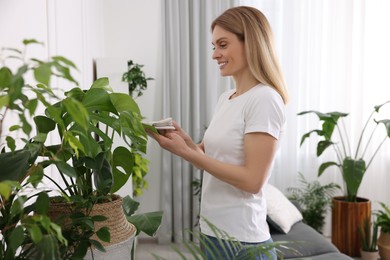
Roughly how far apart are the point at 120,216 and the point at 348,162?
9.36 ft

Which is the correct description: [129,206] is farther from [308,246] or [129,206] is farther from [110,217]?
[308,246]

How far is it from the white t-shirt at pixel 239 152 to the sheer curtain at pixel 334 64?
2.92 m

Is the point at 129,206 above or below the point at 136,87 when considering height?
below

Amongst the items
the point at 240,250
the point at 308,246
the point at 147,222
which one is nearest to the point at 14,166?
the point at 147,222

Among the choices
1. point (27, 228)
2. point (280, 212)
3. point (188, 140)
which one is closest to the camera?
point (27, 228)

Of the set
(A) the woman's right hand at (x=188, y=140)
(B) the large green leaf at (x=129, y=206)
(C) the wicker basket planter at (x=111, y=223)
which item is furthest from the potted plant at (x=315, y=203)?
(C) the wicker basket planter at (x=111, y=223)

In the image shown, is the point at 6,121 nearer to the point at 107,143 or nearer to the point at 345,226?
the point at 107,143

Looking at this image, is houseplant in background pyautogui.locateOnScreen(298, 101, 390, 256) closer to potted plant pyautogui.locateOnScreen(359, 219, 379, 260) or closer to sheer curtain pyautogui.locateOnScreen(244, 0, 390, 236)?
potted plant pyautogui.locateOnScreen(359, 219, 379, 260)

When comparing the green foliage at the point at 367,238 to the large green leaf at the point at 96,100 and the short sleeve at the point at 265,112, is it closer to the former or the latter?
the short sleeve at the point at 265,112

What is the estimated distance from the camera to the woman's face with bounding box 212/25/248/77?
146 centimetres

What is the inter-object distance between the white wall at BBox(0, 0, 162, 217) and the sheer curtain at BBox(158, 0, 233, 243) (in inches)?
5.1

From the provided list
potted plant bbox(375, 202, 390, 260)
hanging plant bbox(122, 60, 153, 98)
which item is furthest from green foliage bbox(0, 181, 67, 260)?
potted plant bbox(375, 202, 390, 260)

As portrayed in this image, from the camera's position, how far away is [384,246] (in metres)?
3.45

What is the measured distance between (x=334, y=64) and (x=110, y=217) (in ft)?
12.2
